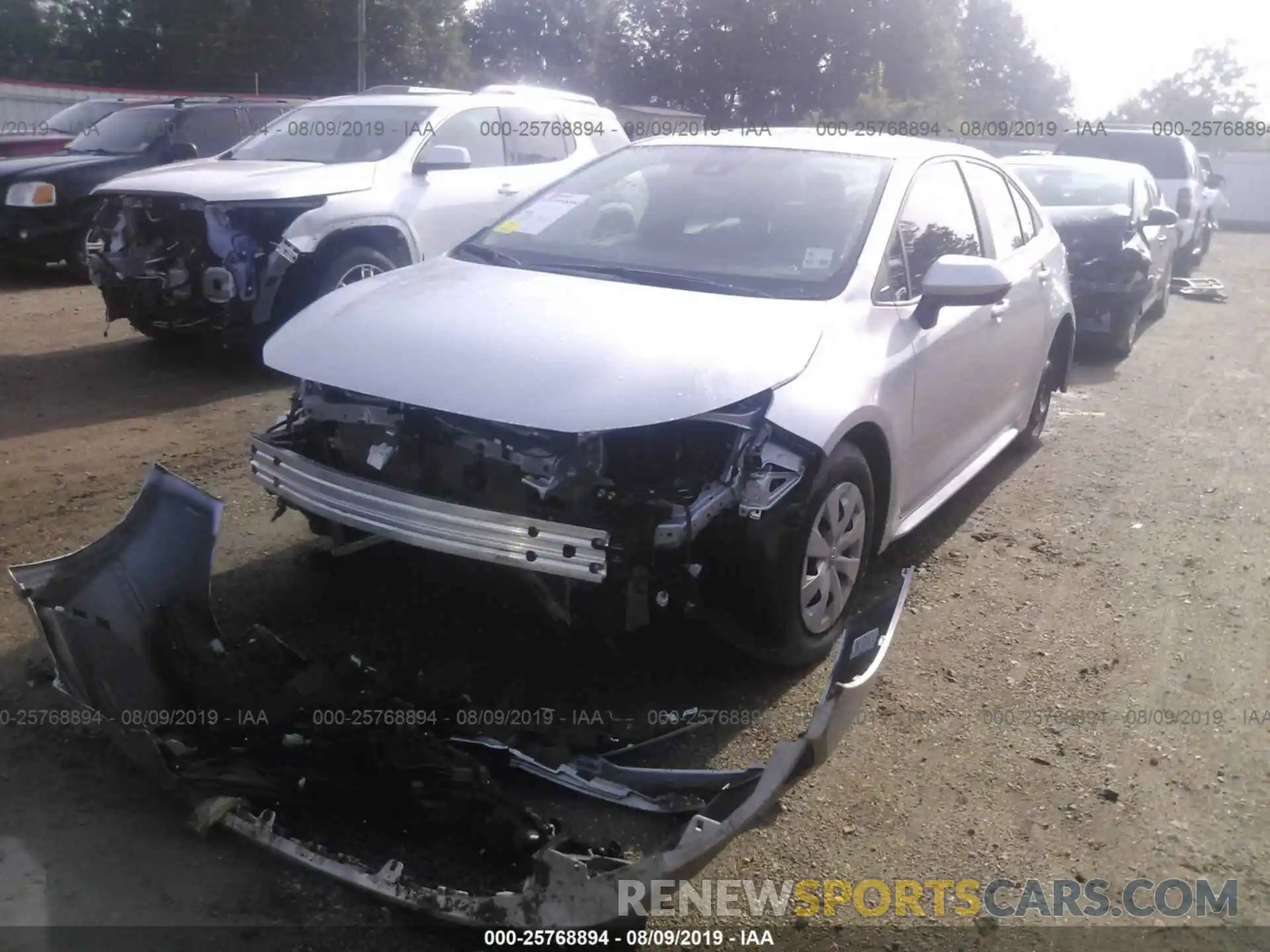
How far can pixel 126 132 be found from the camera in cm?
1104

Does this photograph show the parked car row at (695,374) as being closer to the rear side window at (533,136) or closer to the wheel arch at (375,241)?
the wheel arch at (375,241)

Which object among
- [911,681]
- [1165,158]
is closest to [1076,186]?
[1165,158]

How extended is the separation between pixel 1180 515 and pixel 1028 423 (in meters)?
1.00

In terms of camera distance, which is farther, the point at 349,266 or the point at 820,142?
the point at 349,266

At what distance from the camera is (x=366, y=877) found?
2686 millimetres

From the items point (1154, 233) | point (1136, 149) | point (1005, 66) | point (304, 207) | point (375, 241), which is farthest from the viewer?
point (1005, 66)

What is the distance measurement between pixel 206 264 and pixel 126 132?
16.5 feet

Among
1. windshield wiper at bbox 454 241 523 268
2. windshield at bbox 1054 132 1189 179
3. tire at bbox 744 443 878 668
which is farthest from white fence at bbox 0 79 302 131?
tire at bbox 744 443 878 668

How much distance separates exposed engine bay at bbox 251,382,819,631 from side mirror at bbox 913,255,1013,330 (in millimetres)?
1090

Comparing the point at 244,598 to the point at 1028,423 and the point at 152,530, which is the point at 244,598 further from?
the point at 1028,423

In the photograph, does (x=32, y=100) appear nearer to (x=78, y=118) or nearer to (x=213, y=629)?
(x=78, y=118)

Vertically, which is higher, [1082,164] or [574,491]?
[1082,164]

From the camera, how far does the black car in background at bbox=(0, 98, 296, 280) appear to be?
10414 mm

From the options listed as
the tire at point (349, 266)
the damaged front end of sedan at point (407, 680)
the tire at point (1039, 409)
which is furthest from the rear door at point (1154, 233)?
the damaged front end of sedan at point (407, 680)
